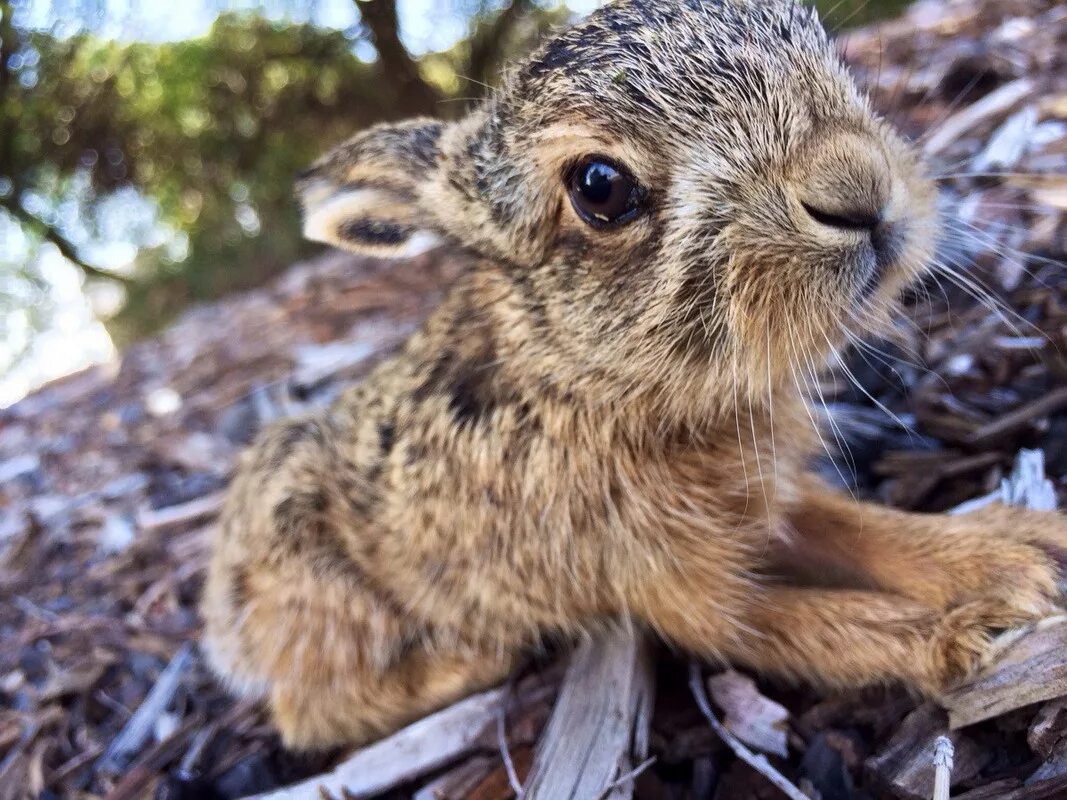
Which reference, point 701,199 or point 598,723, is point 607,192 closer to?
point 701,199

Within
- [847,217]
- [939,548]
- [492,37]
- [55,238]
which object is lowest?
[939,548]

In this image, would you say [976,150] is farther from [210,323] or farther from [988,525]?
[210,323]

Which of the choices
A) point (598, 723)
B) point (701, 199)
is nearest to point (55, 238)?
point (598, 723)

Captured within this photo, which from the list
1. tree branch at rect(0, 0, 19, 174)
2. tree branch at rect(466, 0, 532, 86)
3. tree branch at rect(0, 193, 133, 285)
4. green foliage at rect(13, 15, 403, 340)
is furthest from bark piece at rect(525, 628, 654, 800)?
tree branch at rect(0, 193, 133, 285)

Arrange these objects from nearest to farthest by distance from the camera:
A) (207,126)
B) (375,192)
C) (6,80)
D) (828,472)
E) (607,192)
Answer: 1. (607,192)
2. (375,192)
3. (828,472)
4. (6,80)
5. (207,126)

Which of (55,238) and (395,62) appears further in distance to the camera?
(55,238)

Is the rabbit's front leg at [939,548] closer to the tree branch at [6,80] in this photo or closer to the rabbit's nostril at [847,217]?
the rabbit's nostril at [847,217]
